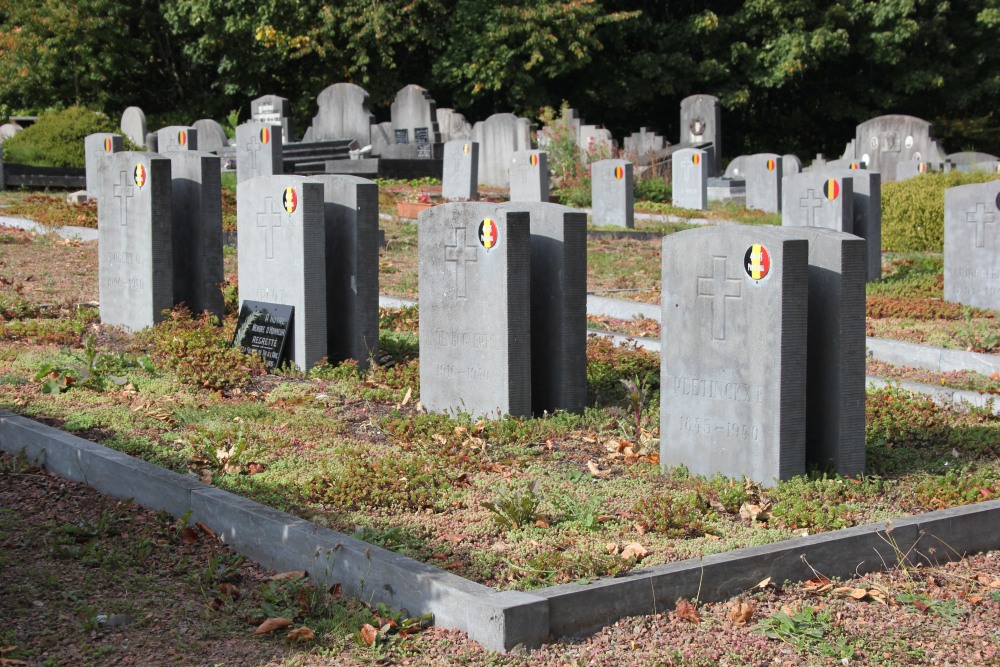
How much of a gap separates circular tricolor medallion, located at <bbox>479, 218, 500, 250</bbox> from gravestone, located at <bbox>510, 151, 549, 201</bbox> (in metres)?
14.0

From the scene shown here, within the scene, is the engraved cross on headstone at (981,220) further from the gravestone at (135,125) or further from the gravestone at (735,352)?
the gravestone at (135,125)

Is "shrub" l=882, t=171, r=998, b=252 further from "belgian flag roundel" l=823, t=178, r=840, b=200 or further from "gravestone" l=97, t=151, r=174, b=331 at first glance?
"gravestone" l=97, t=151, r=174, b=331

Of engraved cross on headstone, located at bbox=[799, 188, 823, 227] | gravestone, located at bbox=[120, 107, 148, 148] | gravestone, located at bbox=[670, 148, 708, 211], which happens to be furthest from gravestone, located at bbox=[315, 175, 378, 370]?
gravestone, located at bbox=[120, 107, 148, 148]

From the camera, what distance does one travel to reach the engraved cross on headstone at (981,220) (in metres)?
11.9

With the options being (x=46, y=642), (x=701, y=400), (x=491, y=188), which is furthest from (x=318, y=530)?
(x=491, y=188)

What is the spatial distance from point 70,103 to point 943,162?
23.6m

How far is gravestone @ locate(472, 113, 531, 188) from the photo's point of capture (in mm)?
28562

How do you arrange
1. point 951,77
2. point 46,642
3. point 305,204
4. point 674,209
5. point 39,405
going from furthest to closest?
point 951,77, point 674,209, point 305,204, point 39,405, point 46,642

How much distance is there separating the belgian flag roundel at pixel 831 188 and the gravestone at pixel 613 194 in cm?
636

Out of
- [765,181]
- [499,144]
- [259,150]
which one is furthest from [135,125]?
[765,181]

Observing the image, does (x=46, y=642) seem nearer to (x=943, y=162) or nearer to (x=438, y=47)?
(x=943, y=162)

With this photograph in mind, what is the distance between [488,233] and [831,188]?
7597 mm

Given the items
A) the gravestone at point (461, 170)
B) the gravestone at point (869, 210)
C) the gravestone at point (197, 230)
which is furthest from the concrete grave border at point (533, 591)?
the gravestone at point (461, 170)

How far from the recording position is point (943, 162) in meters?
28.1
